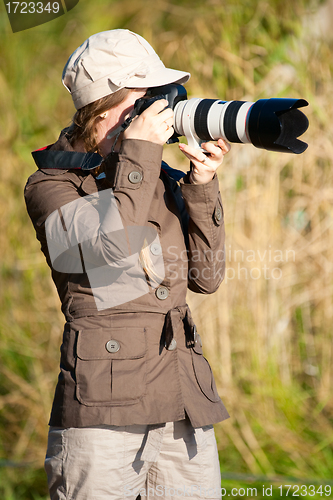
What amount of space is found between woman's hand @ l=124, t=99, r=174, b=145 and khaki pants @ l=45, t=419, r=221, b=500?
72cm

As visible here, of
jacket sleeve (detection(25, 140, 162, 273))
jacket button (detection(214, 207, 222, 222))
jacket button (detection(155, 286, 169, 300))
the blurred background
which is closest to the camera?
jacket sleeve (detection(25, 140, 162, 273))

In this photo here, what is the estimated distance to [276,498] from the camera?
229 cm

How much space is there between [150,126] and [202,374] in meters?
0.68

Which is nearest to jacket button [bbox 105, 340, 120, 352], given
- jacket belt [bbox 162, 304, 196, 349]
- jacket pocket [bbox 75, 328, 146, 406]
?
jacket pocket [bbox 75, 328, 146, 406]

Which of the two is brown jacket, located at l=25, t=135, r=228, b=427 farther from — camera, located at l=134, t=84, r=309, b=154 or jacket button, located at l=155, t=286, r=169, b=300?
camera, located at l=134, t=84, r=309, b=154

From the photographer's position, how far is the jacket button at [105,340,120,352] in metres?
1.16

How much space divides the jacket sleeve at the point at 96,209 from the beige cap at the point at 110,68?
0.21 m

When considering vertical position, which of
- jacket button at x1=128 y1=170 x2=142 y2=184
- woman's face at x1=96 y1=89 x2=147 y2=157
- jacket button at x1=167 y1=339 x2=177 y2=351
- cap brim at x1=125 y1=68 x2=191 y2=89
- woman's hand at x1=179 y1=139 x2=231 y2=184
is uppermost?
cap brim at x1=125 y1=68 x2=191 y2=89

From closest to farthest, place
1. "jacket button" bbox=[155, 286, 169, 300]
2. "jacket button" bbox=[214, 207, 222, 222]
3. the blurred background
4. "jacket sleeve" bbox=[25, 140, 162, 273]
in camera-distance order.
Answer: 1. "jacket sleeve" bbox=[25, 140, 162, 273]
2. "jacket button" bbox=[155, 286, 169, 300]
3. "jacket button" bbox=[214, 207, 222, 222]
4. the blurred background

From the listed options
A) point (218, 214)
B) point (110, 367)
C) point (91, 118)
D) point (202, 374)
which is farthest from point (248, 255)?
point (110, 367)

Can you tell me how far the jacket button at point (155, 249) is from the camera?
49.9 inches

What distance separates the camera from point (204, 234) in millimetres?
1379

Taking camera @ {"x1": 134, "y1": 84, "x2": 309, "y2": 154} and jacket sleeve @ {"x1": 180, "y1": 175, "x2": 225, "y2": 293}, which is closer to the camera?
camera @ {"x1": 134, "y1": 84, "x2": 309, "y2": 154}

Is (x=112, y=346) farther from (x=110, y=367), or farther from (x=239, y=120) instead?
(x=239, y=120)
